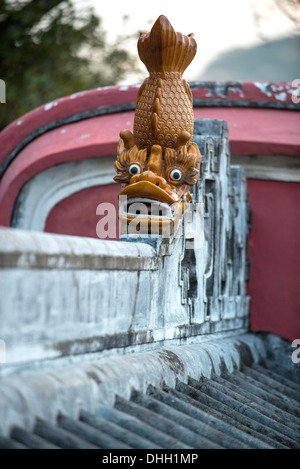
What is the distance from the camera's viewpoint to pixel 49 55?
1020cm

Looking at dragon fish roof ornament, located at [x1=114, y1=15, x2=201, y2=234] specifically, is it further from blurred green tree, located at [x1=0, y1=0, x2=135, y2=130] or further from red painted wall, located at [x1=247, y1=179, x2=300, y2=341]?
blurred green tree, located at [x1=0, y1=0, x2=135, y2=130]

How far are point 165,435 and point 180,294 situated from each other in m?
1.17

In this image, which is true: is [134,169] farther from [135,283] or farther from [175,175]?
[135,283]

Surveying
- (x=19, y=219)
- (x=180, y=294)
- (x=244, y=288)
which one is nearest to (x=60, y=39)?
(x=19, y=219)

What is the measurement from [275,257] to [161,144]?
178 centimetres

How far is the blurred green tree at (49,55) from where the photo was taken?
29.7ft

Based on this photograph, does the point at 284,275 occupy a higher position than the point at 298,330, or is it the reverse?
the point at 284,275

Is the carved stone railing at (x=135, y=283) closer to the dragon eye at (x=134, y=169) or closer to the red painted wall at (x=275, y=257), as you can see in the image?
the red painted wall at (x=275, y=257)

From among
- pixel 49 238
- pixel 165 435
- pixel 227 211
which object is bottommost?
pixel 165 435

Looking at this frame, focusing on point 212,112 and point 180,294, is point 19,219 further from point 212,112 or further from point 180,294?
point 180,294

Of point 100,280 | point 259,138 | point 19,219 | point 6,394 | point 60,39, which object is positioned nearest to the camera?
point 6,394

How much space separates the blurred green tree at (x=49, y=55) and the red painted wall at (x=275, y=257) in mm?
5365

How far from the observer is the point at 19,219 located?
543cm

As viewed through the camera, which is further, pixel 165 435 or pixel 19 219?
pixel 19 219
